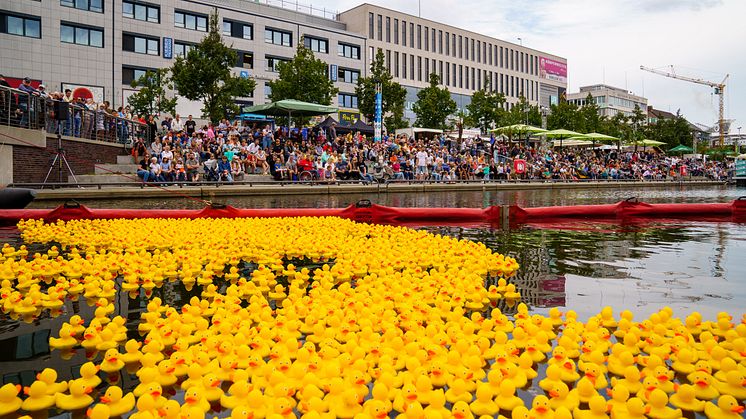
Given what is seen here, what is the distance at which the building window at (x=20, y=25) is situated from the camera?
41.9 m

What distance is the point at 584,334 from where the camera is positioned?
187 inches

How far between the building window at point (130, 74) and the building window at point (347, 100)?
74.3ft

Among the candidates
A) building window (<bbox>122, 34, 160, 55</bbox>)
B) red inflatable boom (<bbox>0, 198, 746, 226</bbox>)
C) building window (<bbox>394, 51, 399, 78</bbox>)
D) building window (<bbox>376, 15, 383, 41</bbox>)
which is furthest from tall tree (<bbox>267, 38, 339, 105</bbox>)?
building window (<bbox>394, 51, 399, 78</bbox>)

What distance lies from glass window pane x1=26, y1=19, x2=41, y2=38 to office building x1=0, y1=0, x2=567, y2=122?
69 millimetres

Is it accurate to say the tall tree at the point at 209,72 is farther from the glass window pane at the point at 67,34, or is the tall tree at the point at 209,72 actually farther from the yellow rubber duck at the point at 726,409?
the yellow rubber duck at the point at 726,409

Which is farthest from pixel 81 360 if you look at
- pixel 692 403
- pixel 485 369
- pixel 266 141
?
pixel 266 141

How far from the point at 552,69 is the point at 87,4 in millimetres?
79528

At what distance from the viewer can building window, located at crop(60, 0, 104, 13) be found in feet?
147

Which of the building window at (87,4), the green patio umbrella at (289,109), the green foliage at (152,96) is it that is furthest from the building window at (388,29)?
the green patio umbrella at (289,109)

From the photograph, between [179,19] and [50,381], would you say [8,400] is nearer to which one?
[50,381]

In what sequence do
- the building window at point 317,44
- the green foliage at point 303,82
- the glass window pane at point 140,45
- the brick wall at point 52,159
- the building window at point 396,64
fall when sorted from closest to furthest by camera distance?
the brick wall at point 52,159, the green foliage at point 303,82, the glass window pane at point 140,45, the building window at point 317,44, the building window at point 396,64

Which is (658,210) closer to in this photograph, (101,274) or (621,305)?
(621,305)

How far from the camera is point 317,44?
206ft

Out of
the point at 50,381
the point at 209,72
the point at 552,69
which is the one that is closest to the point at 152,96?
the point at 209,72
